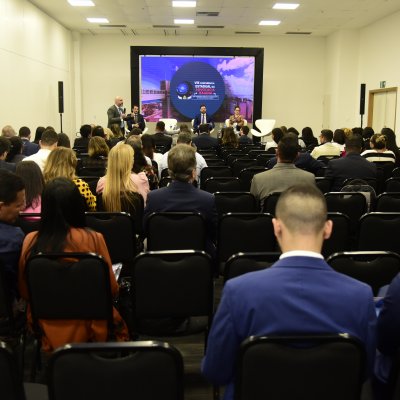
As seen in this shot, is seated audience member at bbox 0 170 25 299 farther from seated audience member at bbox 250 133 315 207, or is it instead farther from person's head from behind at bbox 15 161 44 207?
seated audience member at bbox 250 133 315 207

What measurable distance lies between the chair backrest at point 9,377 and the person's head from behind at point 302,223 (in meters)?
0.91

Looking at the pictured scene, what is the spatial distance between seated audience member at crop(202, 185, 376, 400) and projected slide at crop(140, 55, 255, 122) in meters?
15.9

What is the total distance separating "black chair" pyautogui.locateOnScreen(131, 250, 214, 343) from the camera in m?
2.64

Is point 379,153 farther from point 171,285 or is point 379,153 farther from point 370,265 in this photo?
point 171,285

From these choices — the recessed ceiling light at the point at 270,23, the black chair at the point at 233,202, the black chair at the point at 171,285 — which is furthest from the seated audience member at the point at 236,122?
the black chair at the point at 171,285

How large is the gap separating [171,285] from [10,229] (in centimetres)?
93

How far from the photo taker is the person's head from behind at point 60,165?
4445 mm

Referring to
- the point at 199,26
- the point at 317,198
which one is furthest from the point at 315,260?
the point at 199,26

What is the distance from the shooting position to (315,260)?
1.62 m

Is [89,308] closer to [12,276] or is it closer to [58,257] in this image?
[58,257]

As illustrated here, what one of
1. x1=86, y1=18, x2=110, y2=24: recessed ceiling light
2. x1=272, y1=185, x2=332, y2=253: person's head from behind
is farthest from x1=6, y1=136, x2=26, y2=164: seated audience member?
x1=86, y1=18, x2=110, y2=24: recessed ceiling light

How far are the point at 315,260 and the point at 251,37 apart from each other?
17664mm

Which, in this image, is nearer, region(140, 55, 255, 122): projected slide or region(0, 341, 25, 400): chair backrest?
region(0, 341, 25, 400): chair backrest

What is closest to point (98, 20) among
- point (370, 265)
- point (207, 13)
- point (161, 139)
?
point (207, 13)
